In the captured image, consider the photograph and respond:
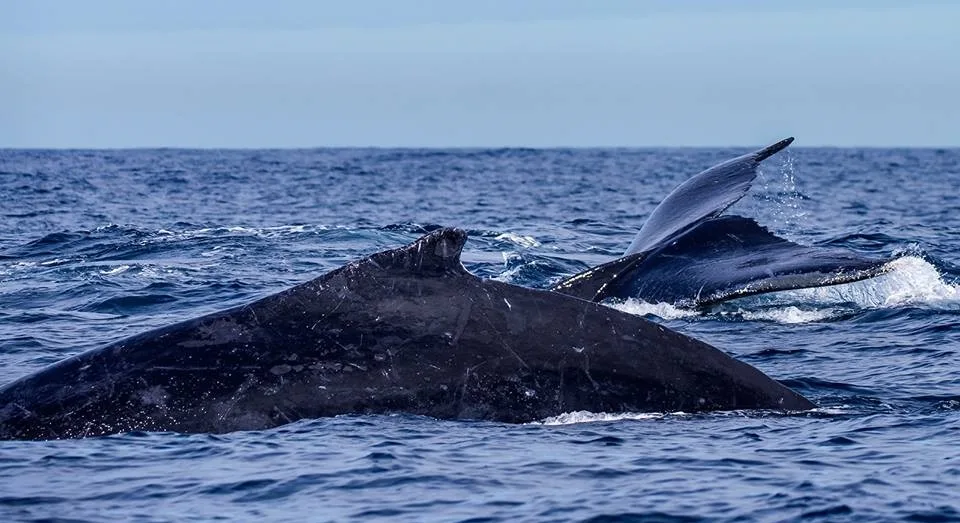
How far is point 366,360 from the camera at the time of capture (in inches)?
290

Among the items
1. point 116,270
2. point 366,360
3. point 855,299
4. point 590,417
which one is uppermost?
point 366,360

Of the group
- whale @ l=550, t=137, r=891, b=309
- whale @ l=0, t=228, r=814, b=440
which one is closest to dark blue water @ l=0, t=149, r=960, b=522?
whale @ l=0, t=228, r=814, b=440

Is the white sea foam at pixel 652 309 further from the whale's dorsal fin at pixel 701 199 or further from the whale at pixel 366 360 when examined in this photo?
the whale at pixel 366 360

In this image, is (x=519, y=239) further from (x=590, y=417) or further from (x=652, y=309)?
(x=590, y=417)

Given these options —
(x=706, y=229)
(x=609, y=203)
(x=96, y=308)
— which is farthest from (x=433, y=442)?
(x=609, y=203)

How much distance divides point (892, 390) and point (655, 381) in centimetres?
303

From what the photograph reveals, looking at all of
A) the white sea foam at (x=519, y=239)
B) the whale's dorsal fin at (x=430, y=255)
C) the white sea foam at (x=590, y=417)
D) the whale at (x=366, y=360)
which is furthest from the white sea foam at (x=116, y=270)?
the white sea foam at (x=590, y=417)

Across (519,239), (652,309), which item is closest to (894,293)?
(652,309)

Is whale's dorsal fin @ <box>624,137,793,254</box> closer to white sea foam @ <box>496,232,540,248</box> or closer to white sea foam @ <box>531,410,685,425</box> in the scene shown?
white sea foam @ <box>531,410,685,425</box>

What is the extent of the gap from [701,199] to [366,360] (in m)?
6.61

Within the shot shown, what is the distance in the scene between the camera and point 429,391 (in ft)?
24.4

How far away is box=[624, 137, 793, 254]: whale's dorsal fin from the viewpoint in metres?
12.8

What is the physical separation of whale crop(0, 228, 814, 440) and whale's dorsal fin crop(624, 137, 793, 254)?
5.38 metres

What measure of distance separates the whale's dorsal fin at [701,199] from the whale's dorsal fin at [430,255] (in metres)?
5.66
